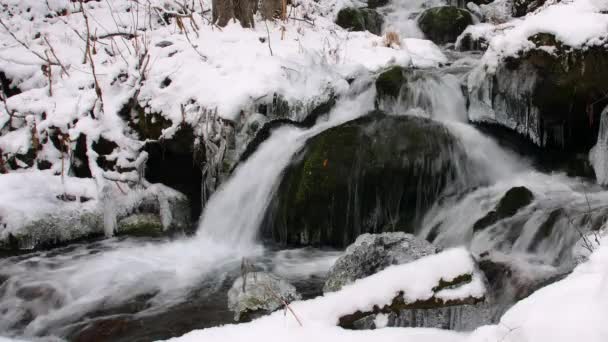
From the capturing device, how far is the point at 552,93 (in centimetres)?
483

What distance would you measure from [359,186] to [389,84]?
5.78ft

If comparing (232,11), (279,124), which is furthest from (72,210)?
(232,11)

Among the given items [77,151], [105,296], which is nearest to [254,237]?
[105,296]

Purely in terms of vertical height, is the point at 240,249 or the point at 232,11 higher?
the point at 232,11

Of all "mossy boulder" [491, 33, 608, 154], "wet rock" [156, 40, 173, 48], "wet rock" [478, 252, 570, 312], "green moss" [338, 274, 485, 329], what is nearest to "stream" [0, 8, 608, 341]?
"wet rock" [478, 252, 570, 312]

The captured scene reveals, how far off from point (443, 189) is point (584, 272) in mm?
3321

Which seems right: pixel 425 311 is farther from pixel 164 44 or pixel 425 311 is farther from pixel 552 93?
pixel 164 44

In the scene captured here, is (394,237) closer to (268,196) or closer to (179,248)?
(268,196)

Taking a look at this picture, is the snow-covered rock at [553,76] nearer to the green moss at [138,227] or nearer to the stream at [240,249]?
the stream at [240,249]

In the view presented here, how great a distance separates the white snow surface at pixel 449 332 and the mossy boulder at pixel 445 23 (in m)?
8.59

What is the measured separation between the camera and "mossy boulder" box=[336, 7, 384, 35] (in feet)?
34.4

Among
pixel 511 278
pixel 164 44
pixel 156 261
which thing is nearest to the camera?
pixel 511 278

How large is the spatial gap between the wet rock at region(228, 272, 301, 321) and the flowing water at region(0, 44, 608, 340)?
1.12ft

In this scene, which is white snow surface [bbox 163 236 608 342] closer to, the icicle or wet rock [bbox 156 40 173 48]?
the icicle
